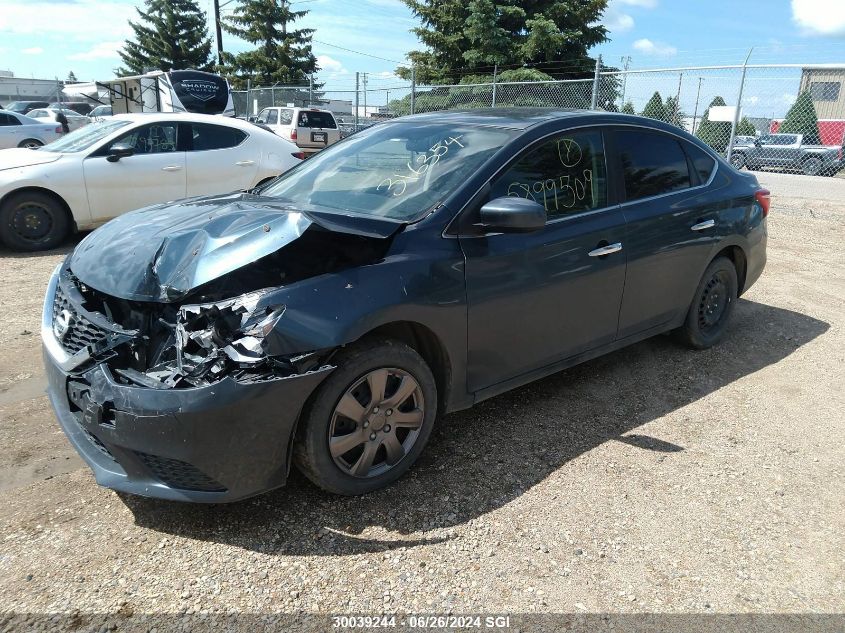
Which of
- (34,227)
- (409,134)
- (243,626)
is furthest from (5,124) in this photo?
(243,626)

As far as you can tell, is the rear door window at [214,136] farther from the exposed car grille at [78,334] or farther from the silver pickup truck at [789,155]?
the silver pickup truck at [789,155]

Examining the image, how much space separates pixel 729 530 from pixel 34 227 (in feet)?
25.2

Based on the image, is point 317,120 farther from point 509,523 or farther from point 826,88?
point 509,523

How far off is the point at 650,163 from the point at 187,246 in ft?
9.74

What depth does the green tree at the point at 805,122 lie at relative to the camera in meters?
14.1

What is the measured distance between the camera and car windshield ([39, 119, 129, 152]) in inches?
299

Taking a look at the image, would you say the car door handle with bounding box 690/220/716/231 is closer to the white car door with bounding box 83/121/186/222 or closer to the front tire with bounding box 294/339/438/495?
the front tire with bounding box 294/339/438/495

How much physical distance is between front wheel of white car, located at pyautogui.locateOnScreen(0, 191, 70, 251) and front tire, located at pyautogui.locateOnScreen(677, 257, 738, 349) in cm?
692

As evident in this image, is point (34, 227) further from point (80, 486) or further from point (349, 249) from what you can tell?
point (349, 249)

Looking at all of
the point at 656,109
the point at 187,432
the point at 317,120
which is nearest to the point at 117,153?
the point at 187,432

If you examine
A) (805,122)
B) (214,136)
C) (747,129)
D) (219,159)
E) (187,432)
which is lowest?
(187,432)

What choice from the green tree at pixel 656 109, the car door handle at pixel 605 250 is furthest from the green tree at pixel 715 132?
the car door handle at pixel 605 250

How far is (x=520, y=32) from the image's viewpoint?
25.4 metres

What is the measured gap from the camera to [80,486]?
289 cm
